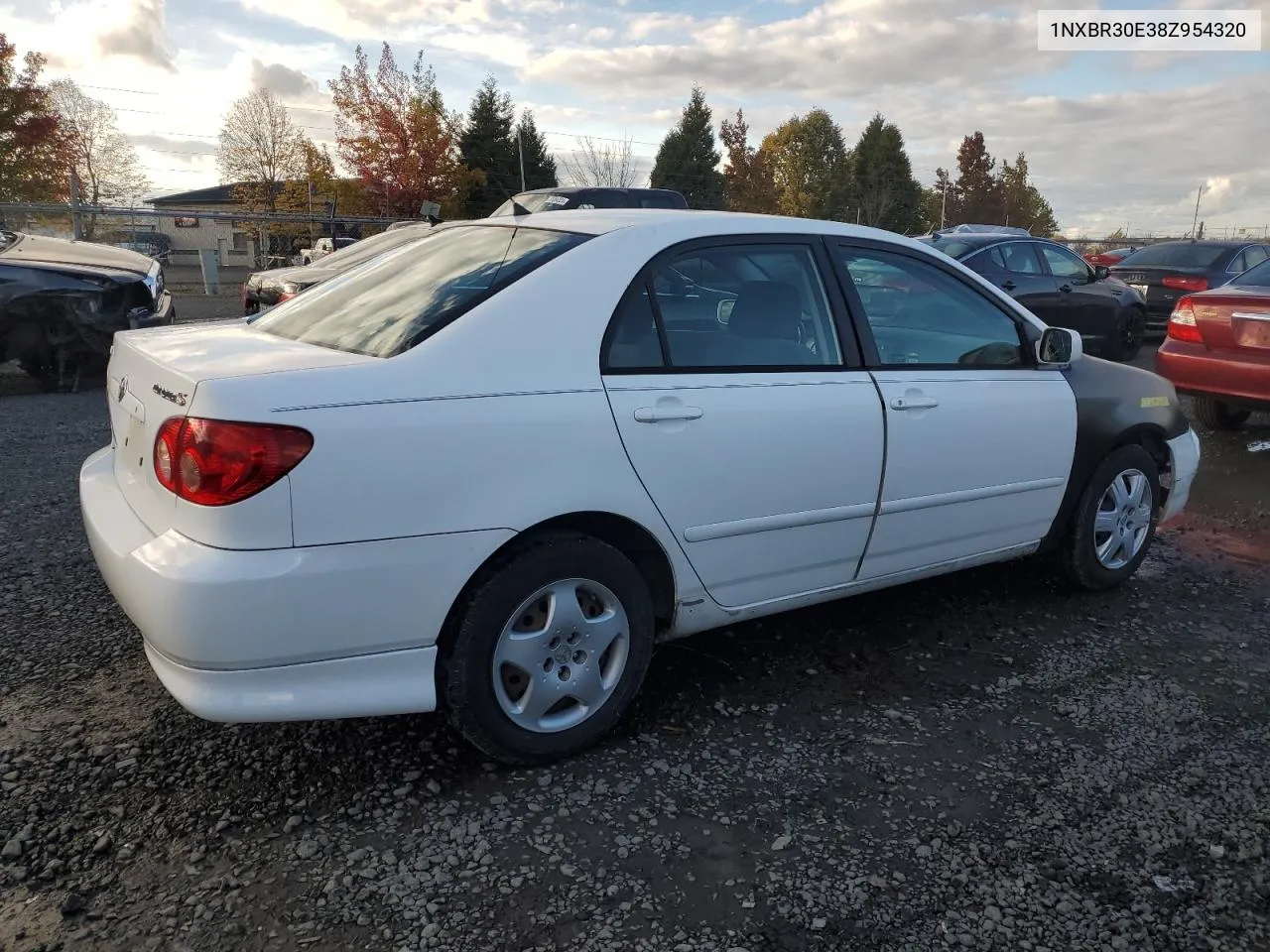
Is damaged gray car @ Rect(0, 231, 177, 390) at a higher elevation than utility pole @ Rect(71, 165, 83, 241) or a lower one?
lower

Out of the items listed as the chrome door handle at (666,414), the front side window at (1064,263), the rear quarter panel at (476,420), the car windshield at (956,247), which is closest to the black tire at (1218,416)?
the car windshield at (956,247)

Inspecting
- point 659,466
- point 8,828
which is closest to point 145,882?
point 8,828

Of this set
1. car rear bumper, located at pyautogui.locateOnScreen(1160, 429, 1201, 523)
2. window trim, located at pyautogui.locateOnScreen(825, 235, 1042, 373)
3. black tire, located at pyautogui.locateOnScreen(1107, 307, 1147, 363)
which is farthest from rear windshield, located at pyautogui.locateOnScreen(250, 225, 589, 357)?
black tire, located at pyautogui.locateOnScreen(1107, 307, 1147, 363)

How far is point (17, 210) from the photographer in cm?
1878

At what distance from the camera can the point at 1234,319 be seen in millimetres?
6855

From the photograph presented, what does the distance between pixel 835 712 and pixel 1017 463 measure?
4.32 feet

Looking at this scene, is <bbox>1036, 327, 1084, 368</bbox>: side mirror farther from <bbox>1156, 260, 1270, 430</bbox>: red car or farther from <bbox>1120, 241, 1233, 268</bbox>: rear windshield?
<bbox>1120, 241, 1233, 268</bbox>: rear windshield

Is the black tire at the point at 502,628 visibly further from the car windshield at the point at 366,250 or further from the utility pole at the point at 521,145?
the utility pole at the point at 521,145

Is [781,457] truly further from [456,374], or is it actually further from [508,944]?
[508,944]

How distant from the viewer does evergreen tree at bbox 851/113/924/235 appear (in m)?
56.2

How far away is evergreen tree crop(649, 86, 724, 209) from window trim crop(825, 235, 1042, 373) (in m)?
44.8

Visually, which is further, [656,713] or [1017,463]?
[1017,463]

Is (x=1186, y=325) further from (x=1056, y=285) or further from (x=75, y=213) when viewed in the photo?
(x=75, y=213)

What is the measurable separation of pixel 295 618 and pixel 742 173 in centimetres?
5147
